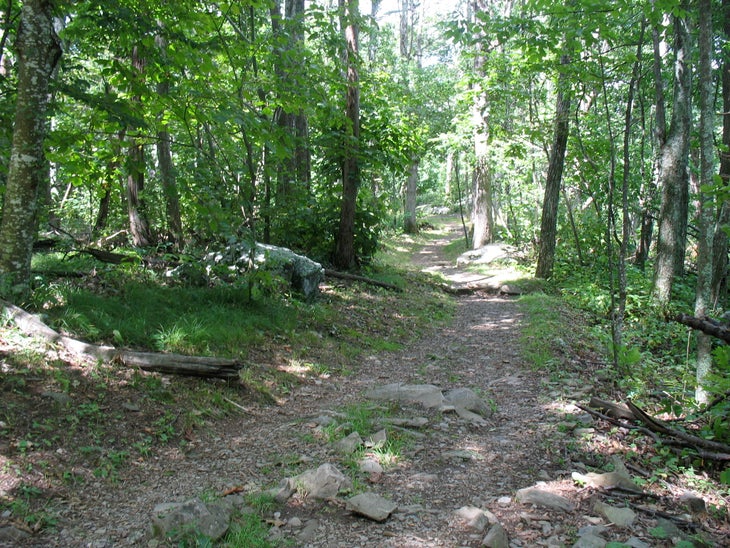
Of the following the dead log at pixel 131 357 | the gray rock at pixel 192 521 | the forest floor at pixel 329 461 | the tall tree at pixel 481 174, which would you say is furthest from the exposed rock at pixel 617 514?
the tall tree at pixel 481 174

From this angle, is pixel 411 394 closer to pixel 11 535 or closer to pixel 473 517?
pixel 473 517

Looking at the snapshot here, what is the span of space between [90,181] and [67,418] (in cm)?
440

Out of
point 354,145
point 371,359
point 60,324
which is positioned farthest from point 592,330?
point 60,324

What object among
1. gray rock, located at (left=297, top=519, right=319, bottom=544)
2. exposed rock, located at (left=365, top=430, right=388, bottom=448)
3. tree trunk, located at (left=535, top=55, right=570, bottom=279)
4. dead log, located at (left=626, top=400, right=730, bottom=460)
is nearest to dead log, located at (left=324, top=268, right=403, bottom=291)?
tree trunk, located at (left=535, top=55, right=570, bottom=279)

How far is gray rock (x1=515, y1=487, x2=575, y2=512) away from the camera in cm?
343

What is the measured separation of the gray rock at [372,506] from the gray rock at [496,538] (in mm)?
646

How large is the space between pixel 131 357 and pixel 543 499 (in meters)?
3.84

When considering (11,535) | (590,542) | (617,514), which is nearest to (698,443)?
(617,514)

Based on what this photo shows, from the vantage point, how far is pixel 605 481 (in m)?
3.73

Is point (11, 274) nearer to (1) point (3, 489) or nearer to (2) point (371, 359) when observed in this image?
(1) point (3, 489)

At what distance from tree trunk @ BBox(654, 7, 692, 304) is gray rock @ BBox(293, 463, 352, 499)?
9.78m

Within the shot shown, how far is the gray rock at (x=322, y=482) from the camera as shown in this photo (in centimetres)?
354

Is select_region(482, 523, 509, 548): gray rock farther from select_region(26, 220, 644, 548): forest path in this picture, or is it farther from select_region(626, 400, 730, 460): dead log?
select_region(626, 400, 730, 460): dead log

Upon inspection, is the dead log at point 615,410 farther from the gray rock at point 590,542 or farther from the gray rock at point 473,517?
the gray rock at point 473,517
